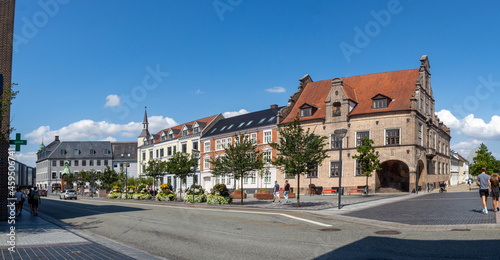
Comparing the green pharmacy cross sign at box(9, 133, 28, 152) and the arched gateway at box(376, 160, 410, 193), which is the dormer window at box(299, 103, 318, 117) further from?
the green pharmacy cross sign at box(9, 133, 28, 152)

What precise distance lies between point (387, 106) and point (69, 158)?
99885mm

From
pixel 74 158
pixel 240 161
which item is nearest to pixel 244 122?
pixel 240 161

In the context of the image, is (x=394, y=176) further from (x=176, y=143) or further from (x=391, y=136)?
(x=176, y=143)

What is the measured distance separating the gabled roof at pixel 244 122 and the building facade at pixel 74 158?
191ft

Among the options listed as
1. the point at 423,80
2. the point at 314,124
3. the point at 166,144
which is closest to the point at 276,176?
the point at 314,124

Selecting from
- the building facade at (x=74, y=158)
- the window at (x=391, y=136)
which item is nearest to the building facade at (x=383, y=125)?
the window at (x=391, y=136)

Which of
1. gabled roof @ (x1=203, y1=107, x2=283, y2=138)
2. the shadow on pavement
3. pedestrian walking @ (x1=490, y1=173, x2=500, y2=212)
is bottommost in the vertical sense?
the shadow on pavement

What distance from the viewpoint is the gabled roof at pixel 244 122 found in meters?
61.2

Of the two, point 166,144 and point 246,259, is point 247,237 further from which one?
point 166,144

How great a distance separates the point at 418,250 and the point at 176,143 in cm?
7158

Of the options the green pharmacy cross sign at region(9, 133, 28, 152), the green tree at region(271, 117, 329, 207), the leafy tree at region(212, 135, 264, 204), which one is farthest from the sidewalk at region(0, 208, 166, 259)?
the leafy tree at region(212, 135, 264, 204)

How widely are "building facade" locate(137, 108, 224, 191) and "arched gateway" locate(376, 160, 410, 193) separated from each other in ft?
102

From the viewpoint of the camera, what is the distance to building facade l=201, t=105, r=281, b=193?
5850cm

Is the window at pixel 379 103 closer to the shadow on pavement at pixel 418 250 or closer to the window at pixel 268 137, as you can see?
the window at pixel 268 137
